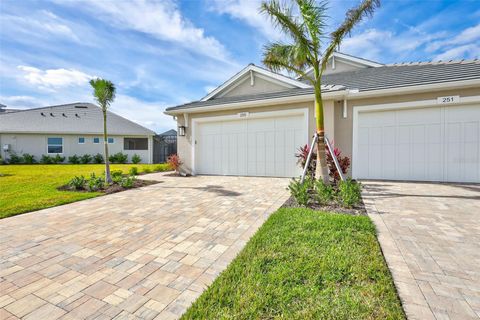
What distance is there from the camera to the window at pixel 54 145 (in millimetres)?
18094

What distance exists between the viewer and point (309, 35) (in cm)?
517

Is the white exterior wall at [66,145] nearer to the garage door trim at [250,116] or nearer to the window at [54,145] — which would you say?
the window at [54,145]

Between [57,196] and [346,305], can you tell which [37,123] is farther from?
[346,305]

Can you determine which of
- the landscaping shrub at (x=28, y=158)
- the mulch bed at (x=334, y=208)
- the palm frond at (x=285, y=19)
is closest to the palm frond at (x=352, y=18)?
the palm frond at (x=285, y=19)

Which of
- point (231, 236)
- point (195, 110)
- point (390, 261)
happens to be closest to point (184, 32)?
point (195, 110)

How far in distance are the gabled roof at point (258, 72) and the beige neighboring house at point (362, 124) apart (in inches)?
1.8

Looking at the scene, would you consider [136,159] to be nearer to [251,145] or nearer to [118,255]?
[251,145]

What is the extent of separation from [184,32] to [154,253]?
807 cm

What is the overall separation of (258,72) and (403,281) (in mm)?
9272

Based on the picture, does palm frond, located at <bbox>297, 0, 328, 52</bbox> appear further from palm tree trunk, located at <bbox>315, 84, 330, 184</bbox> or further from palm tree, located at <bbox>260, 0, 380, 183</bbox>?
palm tree trunk, located at <bbox>315, 84, 330, 184</bbox>

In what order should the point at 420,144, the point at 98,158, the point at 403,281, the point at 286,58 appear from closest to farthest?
1. the point at 403,281
2. the point at 286,58
3. the point at 420,144
4. the point at 98,158

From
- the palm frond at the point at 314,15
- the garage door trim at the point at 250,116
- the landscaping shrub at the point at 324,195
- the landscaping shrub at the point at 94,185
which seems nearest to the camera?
the landscaping shrub at the point at 324,195

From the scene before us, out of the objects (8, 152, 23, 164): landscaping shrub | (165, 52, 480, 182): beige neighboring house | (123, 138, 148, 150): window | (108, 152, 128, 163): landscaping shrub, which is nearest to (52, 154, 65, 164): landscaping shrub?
(8, 152, 23, 164): landscaping shrub

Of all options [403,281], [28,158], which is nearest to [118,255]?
[403,281]
